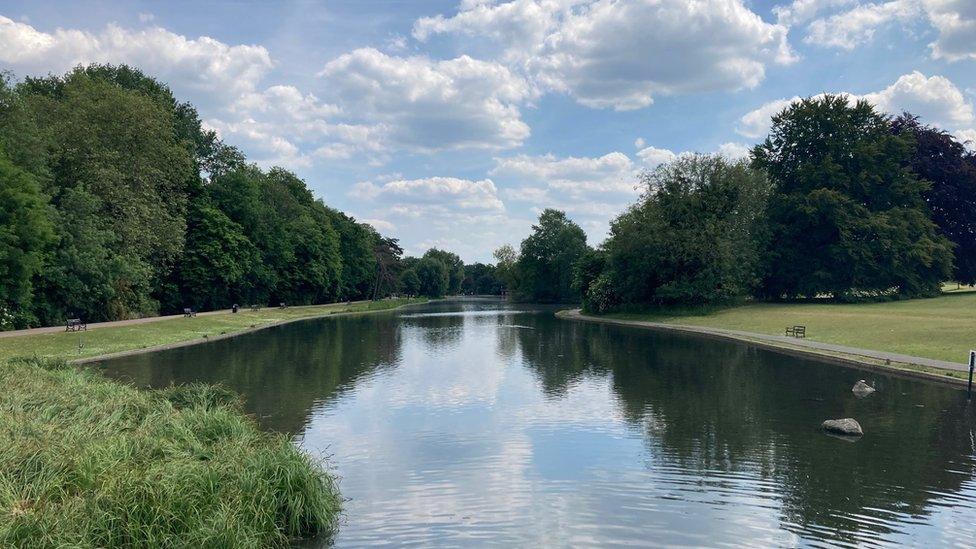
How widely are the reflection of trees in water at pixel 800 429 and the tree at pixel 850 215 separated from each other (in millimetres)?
38268

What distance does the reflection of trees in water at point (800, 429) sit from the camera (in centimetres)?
1067

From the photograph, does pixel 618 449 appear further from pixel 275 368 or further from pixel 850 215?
pixel 850 215

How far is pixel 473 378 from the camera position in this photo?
24391 millimetres

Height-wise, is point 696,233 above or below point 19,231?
above

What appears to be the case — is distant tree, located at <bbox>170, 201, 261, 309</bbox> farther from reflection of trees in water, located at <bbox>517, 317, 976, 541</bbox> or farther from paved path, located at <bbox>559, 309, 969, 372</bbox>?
reflection of trees in water, located at <bbox>517, 317, 976, 541</bbox>

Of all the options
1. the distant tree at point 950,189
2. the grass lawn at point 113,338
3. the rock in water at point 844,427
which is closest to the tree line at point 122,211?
the grass lawn at point 113,338

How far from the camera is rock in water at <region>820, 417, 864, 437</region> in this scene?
48.7 ft

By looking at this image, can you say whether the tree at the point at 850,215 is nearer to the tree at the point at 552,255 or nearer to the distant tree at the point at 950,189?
the distant tree at the point at 950,189

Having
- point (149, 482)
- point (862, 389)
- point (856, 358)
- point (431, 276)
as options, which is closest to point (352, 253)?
point (431, 276)

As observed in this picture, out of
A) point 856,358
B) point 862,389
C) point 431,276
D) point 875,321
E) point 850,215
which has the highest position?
point 850,215

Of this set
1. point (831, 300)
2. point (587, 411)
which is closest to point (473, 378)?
point (587, 411)

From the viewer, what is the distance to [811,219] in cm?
6128

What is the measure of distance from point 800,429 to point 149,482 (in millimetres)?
14381

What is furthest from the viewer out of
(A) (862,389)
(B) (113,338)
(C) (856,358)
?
(B) (113,338)
